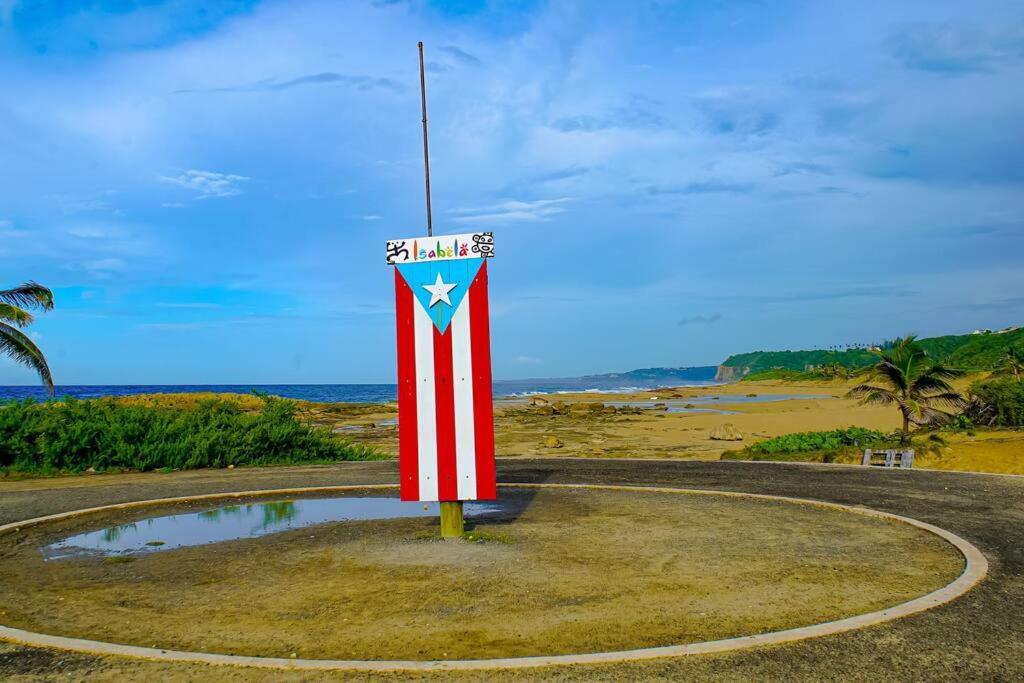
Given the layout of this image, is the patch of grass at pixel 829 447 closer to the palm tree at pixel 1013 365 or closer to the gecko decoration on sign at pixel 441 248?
the gecko decoration on sign at pixel 441 248

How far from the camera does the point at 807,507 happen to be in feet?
33.0

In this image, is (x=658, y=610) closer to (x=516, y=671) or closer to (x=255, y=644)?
(x=516, y=671)

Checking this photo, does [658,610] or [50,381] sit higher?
[50,381]

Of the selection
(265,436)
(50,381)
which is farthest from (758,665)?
(50,381)

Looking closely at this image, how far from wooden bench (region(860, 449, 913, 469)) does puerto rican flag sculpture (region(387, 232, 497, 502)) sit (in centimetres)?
1011

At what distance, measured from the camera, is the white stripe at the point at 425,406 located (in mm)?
8242

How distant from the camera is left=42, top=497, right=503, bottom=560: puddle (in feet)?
27.6

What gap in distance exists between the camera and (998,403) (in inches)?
901

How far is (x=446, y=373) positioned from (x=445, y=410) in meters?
0.40

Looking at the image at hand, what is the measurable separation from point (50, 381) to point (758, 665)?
24216mm

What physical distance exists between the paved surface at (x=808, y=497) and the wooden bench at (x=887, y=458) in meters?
1.44

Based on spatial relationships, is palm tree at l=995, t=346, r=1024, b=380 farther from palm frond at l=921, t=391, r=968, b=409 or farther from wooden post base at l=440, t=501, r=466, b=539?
wooden post base at l=440, t=501, r=466, b=539

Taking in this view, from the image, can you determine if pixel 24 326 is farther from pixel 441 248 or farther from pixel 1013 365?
pixel 1013 365

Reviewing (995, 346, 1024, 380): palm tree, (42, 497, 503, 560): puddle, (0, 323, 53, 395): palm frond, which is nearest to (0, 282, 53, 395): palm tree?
(0, 323, 53, 395): palm frond
